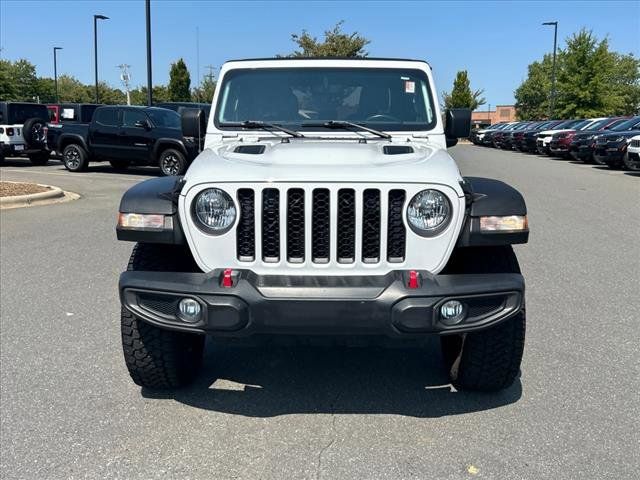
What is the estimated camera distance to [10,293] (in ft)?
19.6

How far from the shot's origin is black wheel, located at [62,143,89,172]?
719 inches

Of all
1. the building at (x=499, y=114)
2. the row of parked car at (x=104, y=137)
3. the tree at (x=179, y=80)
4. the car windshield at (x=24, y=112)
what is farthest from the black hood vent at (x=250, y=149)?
the building at (x=499, y=114)

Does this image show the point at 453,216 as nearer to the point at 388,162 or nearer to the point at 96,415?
the point at 388,162

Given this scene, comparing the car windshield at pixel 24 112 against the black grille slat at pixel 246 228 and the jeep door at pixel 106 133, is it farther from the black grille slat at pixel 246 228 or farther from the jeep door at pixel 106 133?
the black grille slat at pixel 246 228

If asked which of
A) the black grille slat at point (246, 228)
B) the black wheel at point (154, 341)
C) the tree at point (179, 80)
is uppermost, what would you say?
the tree at point (179, 80)

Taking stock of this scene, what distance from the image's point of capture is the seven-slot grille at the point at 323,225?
10.5ft

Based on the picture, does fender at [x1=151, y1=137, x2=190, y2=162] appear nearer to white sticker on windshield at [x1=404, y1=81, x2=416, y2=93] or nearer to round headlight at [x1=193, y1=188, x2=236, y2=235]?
white sticker on windshield at [x1=404, y1=81, x2=416, y2=93]

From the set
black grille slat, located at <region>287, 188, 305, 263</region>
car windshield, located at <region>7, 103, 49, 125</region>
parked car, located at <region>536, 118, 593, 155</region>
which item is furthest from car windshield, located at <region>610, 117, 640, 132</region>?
black grille slat, located at <region>287, 188, 305, 263</region>

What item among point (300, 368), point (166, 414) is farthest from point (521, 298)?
point (166, 414)

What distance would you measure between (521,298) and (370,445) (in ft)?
3.31

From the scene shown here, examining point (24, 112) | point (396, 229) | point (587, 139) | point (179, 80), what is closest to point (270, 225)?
point (396, 229)

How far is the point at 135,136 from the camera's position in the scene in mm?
16875

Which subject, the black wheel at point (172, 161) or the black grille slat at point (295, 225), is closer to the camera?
the black grille slat at point (295, 225)

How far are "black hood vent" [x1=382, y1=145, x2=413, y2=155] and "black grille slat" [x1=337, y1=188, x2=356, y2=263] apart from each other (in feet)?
2.20
